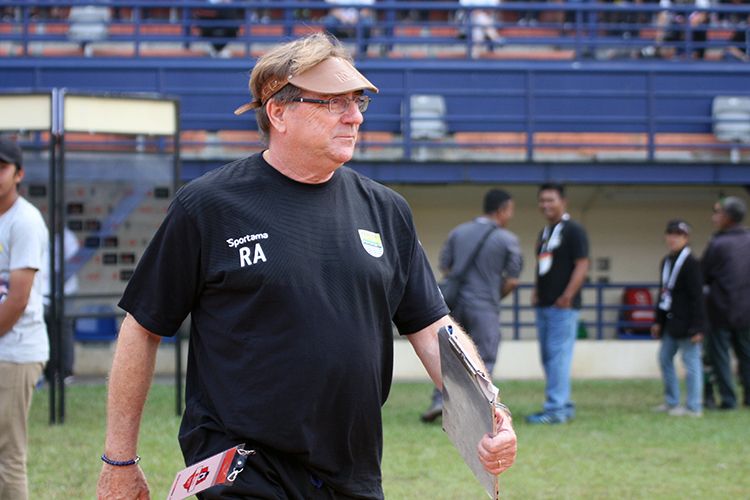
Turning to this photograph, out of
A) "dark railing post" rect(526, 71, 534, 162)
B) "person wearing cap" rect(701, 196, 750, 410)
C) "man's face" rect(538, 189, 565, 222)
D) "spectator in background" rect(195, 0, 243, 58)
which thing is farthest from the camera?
"spectator in background" rect(195, 0, 243, 58)

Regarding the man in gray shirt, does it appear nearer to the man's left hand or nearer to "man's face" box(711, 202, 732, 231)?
"man's face" box(711, 202, 732, 231)

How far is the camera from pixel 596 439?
9.43 meters

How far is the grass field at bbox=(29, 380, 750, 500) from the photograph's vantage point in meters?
7.39

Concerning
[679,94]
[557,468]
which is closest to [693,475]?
[557,468]

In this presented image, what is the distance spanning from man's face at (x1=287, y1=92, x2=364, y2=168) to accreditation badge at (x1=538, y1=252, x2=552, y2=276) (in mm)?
7176

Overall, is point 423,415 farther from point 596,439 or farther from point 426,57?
point 426,57

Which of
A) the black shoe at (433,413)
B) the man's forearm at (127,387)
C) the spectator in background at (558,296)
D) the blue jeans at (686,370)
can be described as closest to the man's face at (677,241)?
the blue jeans at (686,370)

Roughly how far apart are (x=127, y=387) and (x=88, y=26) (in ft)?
50.2

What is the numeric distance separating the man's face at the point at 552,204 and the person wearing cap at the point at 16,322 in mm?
5832

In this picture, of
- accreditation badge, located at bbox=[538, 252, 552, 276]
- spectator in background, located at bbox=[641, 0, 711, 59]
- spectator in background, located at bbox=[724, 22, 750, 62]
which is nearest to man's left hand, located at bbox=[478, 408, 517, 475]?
accreditation badge, located at bbox=[538, 252, 552, 276]

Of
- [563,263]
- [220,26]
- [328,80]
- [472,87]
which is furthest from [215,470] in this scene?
[220,26]

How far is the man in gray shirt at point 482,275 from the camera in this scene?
1002cm

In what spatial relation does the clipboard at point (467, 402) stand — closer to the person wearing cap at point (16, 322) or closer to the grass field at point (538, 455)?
the person wearing cap at point (16, 322)

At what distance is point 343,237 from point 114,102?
7262 millimetres
